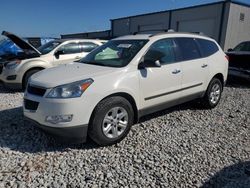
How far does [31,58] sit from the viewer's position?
7.26 m

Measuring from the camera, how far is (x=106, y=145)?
145 inches

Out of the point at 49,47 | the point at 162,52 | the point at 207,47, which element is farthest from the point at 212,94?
the point at 49,47

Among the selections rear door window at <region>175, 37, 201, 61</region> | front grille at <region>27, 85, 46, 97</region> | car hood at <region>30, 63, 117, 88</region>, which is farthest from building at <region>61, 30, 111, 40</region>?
front grille at <region>27, 85, 46, 97</region>

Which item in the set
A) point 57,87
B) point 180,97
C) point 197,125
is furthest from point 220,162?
point 57,87

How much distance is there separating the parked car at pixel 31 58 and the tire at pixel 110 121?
4.40 m

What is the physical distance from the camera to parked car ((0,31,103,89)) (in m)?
6.90

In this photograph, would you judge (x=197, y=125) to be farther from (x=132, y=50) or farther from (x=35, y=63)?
(x=35, y=63)

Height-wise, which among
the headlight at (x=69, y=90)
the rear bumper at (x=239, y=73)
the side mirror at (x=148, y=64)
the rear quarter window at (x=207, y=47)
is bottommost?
the rear bumper at (x=239, y=73)

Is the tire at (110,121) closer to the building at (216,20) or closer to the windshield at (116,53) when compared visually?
the windshield at (116,53)

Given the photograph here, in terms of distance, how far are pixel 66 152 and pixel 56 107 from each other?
722 millimetres

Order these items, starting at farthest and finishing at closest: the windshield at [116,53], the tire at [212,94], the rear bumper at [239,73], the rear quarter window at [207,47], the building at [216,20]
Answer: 1. the building at [216,20]
2. the rear bumper at [239,73]
3. the tire at [212,94]
4. the rear quarter window at [207,47]
5. the windshield at [116,53]

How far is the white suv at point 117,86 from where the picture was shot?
10.9 feet

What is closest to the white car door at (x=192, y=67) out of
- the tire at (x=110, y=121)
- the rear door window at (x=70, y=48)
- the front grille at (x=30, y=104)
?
the tire at (x=110, y=121)

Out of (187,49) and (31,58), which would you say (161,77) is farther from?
(31,58)
